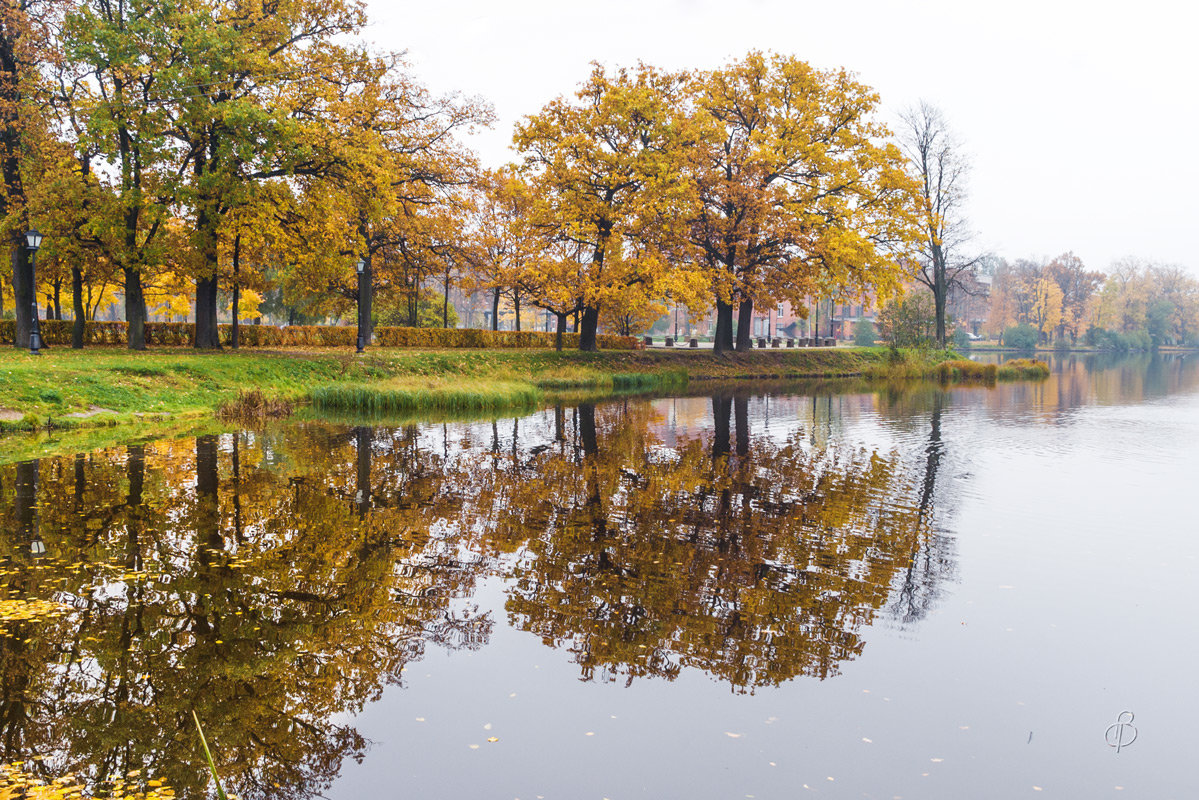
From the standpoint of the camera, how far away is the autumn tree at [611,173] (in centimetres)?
3609

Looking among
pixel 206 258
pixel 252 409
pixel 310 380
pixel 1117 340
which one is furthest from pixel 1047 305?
pixel 252 409

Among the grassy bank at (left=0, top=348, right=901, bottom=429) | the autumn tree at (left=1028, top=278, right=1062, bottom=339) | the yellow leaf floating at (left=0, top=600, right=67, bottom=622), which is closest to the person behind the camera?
the yellow leaf floating at (left=0, top=600, right=67, bottom=622)

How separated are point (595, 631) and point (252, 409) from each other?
17.2 m

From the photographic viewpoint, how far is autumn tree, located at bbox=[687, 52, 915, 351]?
3881cm

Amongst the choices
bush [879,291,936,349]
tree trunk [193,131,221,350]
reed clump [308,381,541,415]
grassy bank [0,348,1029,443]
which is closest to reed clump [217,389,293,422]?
grassy bank [0,348,1029,443]

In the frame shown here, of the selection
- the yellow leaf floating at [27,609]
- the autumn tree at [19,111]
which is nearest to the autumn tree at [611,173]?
the autumn tree at [19,111]

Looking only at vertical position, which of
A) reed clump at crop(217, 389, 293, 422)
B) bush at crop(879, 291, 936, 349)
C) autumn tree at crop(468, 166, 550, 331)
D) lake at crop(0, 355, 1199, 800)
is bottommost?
lake at crop(0, 355, 1199, 800)

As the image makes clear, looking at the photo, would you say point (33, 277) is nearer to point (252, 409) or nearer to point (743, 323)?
point (252, 409)

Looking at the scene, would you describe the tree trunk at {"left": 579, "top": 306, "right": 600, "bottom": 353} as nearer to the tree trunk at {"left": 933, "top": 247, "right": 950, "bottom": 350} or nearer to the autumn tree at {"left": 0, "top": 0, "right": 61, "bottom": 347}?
the autumn tree at {"left": 0, "top": 0, "right": 61, "bottom": 347}

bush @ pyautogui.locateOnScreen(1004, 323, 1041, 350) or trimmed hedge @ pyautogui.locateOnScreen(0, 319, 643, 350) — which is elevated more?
bush @ pyautogui.locateOnScreen(1004, 323, 1041, 350)

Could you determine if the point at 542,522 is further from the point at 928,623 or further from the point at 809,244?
the point at 809,244

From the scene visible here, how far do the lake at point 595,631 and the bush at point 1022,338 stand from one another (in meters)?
88.3

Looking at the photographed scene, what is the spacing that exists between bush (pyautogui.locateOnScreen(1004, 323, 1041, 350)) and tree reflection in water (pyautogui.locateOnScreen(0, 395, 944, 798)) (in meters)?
90.0

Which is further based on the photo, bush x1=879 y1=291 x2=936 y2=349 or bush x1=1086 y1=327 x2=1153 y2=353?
bush x1=1086 y1=327 x2=1153 y2=353
